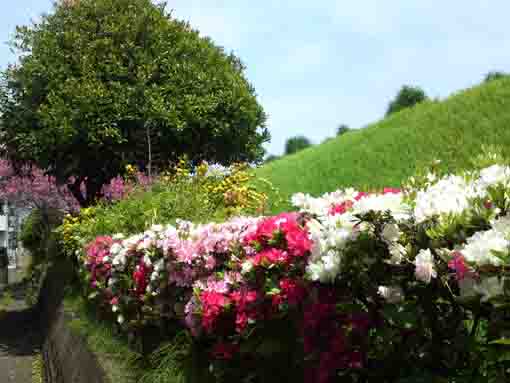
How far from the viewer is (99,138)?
432 inches

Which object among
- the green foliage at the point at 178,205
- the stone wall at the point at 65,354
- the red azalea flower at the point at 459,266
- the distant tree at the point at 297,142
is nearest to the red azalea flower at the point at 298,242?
the red azalea flower at the point at 459,266

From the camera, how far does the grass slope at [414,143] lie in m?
11.2

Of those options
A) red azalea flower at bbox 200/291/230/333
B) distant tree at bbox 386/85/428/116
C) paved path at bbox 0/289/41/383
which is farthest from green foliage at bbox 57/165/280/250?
distant tree at bbox 386/85/428/116

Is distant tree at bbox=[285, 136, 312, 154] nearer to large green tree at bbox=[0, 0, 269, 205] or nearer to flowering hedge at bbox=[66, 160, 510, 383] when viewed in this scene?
large green tree at bbox=[0, 0, 269, 205]

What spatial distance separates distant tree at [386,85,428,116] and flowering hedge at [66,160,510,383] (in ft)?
105

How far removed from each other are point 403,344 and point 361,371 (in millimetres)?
267

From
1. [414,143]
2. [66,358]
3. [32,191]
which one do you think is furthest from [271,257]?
[32,191]

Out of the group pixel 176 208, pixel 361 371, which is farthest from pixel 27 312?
pixel 361 371

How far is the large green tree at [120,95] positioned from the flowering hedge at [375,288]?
7760 mm

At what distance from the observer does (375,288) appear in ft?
7.23

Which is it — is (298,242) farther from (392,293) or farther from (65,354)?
(65,354)

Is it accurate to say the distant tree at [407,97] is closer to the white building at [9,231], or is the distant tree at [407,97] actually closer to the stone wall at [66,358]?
the stone wall at [66,358]

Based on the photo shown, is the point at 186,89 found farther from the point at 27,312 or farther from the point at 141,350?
the point at 27,312

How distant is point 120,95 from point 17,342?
18.6 feet
